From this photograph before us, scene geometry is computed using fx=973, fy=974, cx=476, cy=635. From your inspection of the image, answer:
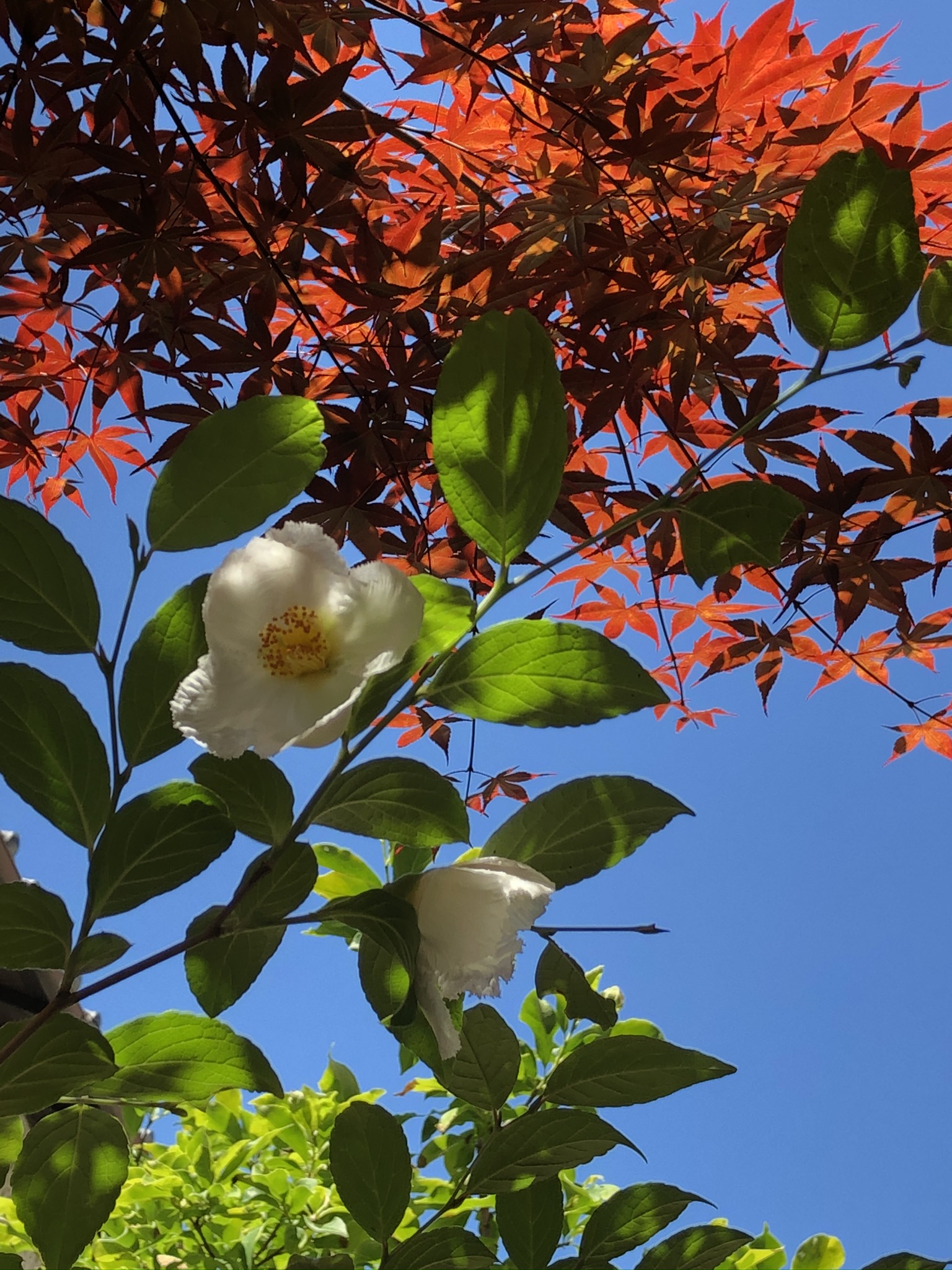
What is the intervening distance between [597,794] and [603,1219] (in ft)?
0.67

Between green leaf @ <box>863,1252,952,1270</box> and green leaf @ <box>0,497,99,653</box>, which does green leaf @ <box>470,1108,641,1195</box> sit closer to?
green leaf @ <box>863,1252,952,1270</box>

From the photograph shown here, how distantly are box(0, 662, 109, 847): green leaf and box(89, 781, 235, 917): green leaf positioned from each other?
1 centimetres

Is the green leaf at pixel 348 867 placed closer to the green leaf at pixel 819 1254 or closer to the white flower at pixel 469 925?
the white flower at pixel 469 925

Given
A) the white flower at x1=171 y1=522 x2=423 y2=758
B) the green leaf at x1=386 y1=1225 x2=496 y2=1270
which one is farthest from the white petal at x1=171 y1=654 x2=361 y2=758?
the green leaf at x1=386 y1=1225 x2=496 y2=1270

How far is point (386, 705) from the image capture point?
0.27 metres

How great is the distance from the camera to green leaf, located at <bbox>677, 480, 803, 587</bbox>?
272 millimetres

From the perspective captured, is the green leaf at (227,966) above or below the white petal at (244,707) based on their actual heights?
below

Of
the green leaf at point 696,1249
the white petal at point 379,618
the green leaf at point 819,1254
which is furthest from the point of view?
the green leaf at point 819,1254

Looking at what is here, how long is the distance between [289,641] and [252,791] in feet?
0.15

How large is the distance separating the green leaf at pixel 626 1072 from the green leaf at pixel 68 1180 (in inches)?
5.7

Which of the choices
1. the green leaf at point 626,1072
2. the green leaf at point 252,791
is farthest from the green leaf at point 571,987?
the green leaf at point 252,791

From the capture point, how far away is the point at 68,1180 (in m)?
0.30

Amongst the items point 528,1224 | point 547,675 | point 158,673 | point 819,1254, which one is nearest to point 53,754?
point 158,673

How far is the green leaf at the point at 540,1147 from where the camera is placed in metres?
0.32
